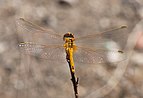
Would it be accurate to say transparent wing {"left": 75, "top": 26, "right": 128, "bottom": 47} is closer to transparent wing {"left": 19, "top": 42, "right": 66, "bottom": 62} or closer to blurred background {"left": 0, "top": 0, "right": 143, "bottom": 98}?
transparent wing {"left": 19, "top": 42, "right": 66, "bottom": 62}

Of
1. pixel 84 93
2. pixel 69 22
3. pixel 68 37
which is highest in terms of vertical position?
pixel 69 22

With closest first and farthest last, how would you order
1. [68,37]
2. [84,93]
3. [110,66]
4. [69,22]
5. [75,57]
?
[68,37] < [75,57] < [84,93] < [110,66] < [69,22]

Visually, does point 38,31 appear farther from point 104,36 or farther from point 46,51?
point 104,36

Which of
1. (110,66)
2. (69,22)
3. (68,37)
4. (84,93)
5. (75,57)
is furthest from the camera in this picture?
(69,22)

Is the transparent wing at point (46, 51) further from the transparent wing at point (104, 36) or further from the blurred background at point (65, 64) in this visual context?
the blurred background at point (65, 64)

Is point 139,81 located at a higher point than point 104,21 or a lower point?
lower

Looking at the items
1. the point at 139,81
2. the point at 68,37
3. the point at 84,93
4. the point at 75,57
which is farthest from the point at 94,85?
the point at 68,37

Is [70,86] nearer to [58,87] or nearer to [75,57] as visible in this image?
[58,87]

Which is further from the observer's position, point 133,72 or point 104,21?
point 104,21
